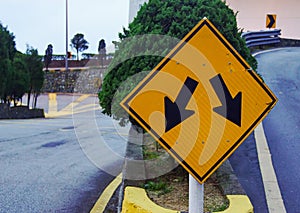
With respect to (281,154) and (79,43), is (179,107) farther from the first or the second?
(79,43)

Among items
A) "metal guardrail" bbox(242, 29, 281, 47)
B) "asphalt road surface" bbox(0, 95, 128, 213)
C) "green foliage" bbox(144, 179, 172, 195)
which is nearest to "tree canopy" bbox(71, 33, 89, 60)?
"metal guardrail" bbox(242, 29, 281, 47)

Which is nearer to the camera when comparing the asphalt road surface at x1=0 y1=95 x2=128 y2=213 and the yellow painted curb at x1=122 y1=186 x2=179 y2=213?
the yellow painted curb at x1=122 y1=186 x2=179 y2=213

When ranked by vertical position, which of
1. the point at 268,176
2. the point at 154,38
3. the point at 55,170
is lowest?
the point at 55,170

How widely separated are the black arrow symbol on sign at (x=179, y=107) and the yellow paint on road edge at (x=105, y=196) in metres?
2.48

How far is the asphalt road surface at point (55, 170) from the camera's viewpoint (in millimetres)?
4742

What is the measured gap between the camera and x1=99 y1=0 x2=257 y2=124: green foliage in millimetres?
3635

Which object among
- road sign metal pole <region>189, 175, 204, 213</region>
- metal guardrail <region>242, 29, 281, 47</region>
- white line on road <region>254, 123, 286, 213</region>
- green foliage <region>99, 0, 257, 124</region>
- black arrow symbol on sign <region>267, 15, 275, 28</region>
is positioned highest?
black arrow symbol on sign <region>267, 15, 275, 28</region>

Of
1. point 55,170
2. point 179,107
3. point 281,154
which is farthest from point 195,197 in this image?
point 55,170

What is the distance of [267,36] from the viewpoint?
57.0 feet

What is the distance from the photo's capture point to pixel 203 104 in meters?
2.25

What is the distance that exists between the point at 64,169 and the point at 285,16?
14093 mm

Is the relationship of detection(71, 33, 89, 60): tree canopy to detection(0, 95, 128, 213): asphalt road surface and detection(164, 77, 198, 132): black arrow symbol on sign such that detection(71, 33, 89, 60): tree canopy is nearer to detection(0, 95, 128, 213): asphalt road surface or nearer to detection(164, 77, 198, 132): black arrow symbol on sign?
detection(0, 95, 128, 213): asphalt road surface

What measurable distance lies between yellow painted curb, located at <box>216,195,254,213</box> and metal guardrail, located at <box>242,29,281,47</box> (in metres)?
13.2

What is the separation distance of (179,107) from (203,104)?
13cm
